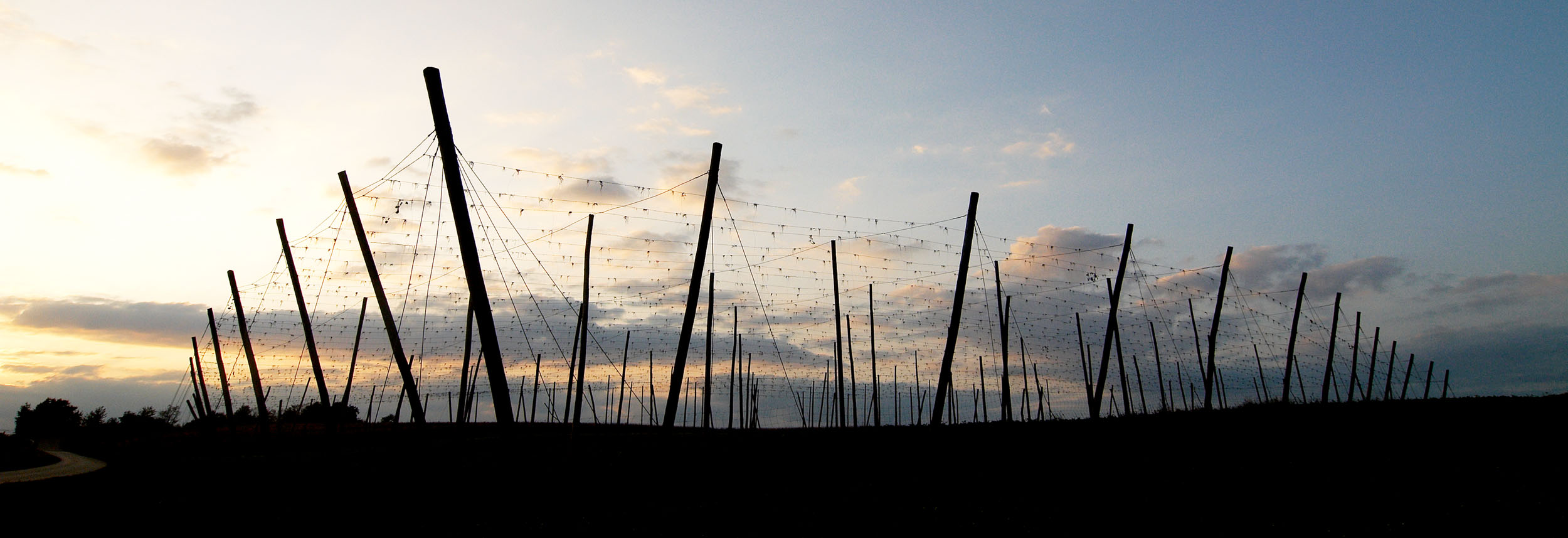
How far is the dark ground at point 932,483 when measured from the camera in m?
11.1

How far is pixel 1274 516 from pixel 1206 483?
2.22 metres

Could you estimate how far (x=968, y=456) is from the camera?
17391 mm

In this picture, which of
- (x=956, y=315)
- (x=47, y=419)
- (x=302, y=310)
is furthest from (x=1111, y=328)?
(x=47, y=419)

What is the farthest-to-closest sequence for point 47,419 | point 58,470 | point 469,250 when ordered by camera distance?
point 47,419
point 58,470
point 469,250

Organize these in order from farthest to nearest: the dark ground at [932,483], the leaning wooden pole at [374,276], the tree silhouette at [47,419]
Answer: the tree silhouette at [47,419] < the leaning wooden pole at [374,276] < the dark ground at [932,483]

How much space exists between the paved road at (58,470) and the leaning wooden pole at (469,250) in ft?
59.4

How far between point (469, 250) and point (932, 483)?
9040 mm

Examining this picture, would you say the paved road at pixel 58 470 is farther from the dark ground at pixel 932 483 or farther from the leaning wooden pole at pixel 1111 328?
the leaning wooden pole at pixel 1111 328

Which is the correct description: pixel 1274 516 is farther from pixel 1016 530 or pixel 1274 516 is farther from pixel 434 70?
pixel 434 70

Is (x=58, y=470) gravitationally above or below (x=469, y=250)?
below

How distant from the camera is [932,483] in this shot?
14453 mm

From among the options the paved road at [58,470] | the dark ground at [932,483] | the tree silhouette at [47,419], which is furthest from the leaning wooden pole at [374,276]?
the tree silhouette at [47,419]

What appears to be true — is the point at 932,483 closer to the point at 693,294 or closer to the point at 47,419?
the point at 693,294

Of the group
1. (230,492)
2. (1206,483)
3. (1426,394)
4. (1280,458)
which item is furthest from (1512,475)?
(1426,394)
